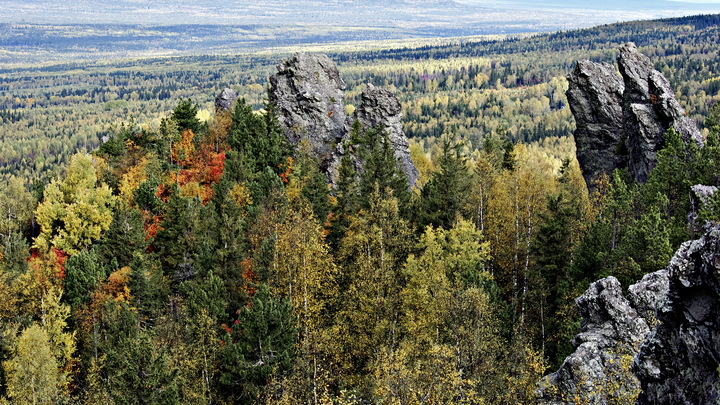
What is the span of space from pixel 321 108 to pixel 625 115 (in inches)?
1768

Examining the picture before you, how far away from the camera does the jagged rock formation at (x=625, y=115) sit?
62438 mm

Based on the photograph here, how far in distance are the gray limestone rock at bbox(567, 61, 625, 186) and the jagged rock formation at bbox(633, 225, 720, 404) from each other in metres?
54.0

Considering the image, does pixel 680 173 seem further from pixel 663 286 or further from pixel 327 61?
→ pixel 327 61

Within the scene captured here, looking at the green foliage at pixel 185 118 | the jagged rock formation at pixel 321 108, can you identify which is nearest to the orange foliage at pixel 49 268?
the green foliage at pixel 185 118

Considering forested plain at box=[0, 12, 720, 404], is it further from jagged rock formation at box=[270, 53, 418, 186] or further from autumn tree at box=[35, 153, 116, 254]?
jagged rock formation at box=[270, 53, 418, 186]

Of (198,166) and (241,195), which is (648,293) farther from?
(198,166)

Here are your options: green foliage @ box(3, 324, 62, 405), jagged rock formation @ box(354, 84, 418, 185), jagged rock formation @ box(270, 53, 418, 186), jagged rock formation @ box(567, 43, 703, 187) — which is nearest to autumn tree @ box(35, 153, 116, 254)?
green foliage @ box(3, 324, 62, 405)

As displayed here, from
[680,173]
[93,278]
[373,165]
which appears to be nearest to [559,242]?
[680,173]

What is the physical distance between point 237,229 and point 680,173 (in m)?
39.5

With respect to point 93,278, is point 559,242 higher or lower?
higher

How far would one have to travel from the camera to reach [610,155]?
238ft

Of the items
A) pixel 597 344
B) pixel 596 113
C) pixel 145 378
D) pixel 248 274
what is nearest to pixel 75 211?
pixel 248 274

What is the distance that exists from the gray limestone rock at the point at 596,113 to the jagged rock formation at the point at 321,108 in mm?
24694

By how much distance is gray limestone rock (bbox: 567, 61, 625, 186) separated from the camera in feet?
238
